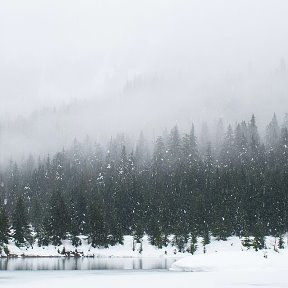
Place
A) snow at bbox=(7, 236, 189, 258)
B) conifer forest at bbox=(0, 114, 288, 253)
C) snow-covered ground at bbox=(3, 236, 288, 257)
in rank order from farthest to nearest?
conifer forest at bbox=(0, 114, 288, 253), snow-covered ground at bbox=(3, 236, 288, 257), snow at bbox=(7, 236, 189, 258)

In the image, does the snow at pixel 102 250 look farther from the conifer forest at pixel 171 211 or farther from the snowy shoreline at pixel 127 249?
the conifer forest at pixel 171 211

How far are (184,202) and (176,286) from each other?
424 ft

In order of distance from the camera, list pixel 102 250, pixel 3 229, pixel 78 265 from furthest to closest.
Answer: pixel 102 250
pixel 3 229
pixel 78 265

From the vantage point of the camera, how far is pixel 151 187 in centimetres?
18112

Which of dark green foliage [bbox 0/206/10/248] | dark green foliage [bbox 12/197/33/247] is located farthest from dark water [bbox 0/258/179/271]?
dark green foliage [bbox 12/197/33/247]

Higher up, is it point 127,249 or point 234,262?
point 234,262

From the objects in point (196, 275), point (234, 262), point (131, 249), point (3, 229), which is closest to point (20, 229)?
point (3, 229)

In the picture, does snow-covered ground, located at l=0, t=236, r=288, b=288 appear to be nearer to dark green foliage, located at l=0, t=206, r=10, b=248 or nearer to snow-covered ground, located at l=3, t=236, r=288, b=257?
dark green foliage, located at l=0, t=206, r=10, b=248

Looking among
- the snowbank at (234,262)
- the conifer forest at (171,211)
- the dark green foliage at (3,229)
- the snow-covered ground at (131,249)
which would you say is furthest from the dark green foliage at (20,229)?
the snowbank at (234,262)

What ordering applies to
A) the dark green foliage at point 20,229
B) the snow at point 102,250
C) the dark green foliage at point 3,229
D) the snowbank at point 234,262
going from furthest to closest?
the dark green foliage at point 20,229, the snow at point 102,250, the dark green foliage at point 3,229, the snowbank at point 234,262

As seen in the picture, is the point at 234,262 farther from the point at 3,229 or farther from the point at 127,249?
the point at 127,249

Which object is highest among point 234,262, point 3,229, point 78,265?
point 3,229

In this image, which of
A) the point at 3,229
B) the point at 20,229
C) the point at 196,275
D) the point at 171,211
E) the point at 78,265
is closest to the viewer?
the point at 196,275

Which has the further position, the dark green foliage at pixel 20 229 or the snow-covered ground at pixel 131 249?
the dark green foliage at pixel 20 229
